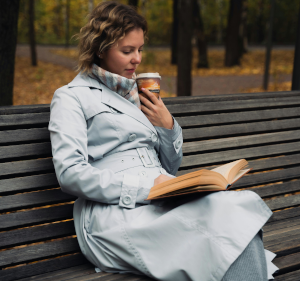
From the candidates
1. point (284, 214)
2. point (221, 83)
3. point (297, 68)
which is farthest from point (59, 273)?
point (221, 83)

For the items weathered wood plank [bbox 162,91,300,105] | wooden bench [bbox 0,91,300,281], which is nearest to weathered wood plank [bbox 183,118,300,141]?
wooden bench [bbox 0,91,300,281]

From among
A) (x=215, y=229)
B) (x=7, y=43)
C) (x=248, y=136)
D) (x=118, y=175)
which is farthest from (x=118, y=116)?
(x=7, y=43)

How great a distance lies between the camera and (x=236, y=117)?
3.10 metres

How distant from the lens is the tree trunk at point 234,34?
15.7m

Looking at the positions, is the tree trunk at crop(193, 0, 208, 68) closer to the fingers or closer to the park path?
the park path

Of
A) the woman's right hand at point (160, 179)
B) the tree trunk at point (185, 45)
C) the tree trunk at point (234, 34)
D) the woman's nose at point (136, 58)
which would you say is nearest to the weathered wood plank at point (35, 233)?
the woman's right hand at point (160, 179)

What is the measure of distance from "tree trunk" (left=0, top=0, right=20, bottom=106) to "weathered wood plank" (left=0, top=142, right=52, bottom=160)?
1.77 meters

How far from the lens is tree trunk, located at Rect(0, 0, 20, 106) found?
369cm

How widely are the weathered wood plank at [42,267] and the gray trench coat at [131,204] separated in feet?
0.88

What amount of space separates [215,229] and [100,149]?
0.76 meters

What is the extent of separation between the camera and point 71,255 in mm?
2277

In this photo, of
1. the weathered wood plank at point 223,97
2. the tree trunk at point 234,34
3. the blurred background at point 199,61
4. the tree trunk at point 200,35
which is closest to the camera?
the weathered wood plank at point 223,97

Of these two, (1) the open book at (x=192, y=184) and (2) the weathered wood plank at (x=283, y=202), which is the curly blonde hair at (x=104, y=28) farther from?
(2) the weathered wood plank at (x=283, y=202)

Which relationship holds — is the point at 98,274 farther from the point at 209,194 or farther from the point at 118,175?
the point at 209,194
